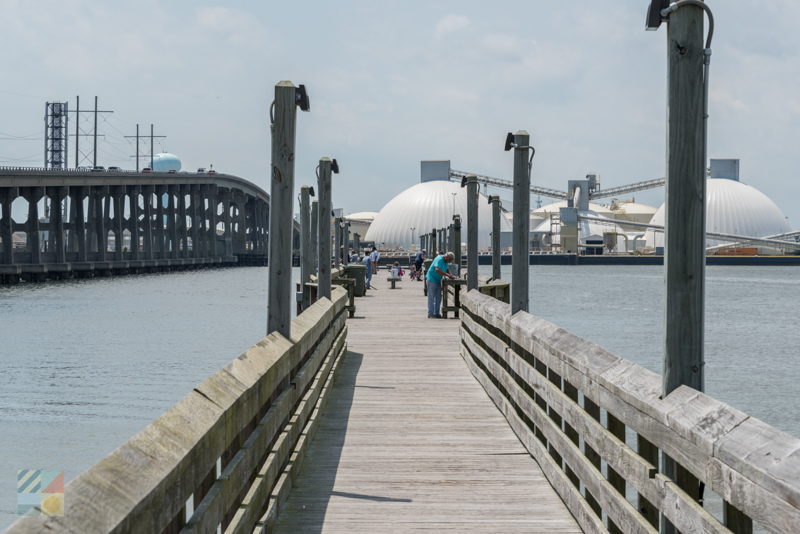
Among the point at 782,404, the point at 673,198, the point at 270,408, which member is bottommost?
the point at 782,404

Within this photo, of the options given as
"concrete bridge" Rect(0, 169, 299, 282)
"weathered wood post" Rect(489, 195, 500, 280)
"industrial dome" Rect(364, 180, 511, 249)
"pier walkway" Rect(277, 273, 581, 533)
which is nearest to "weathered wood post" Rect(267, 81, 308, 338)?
"pier walkway" Rect(277, 273, 581, 533)

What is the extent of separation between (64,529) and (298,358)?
6.47 m

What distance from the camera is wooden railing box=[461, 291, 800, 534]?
12.7 feet

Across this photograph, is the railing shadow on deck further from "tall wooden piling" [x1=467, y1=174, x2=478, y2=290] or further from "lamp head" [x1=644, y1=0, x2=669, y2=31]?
"tall wooden piling" [x1=467, y1=174, x2=478, y2=290]

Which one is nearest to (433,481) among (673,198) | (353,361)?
(673,198)

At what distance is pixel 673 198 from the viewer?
17.9 feet

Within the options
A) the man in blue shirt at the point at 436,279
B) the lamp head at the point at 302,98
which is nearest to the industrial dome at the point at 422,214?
the man in blue shirt at the point at 436,279

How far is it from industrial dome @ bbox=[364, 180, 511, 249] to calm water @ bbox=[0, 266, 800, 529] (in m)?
101

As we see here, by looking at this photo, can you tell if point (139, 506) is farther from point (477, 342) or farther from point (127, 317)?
point (127, 317)

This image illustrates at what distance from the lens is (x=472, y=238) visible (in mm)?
22188

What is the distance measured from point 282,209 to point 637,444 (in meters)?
5.05

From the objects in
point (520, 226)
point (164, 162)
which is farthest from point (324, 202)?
point (164, 162)

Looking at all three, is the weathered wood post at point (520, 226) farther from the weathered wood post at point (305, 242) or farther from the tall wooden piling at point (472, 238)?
the weathered wood post at point (305, 242)

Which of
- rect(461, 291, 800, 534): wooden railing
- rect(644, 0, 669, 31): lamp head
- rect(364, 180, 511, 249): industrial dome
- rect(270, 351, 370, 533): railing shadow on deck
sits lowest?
rect(270, 351, 370, 533): railing shadow on deck
